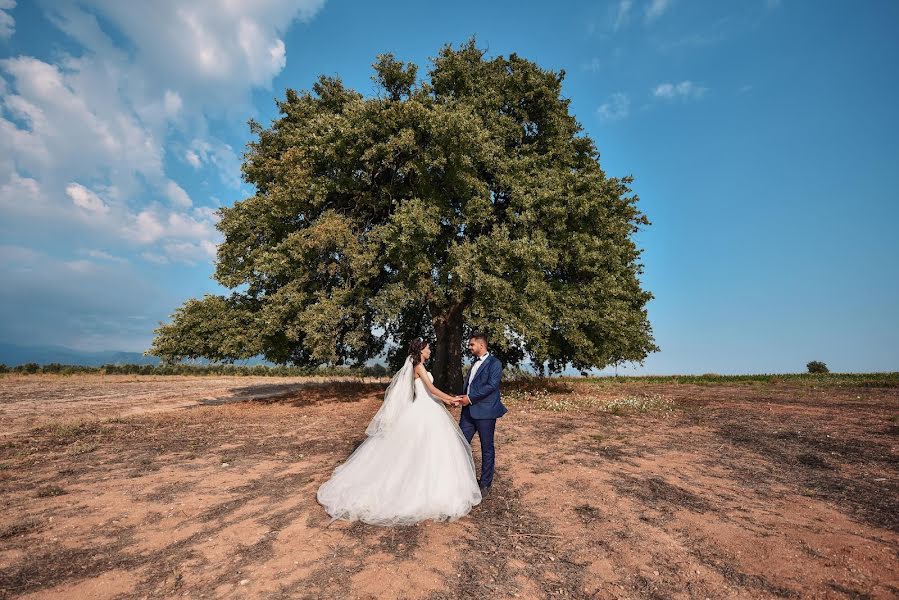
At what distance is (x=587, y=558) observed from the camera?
528 centimetres

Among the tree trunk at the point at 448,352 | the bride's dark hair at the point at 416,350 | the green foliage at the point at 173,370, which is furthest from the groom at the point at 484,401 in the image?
the green foliage at the point at 173,370

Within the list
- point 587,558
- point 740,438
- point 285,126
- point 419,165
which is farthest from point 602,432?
point 285,126

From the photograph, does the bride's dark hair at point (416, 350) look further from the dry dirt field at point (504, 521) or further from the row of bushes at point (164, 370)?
the row of bushes at point (164, 370)

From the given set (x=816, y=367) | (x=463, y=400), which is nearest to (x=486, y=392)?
(x=463, y=400)

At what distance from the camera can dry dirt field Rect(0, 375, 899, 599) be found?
4723 mm

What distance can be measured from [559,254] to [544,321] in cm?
442

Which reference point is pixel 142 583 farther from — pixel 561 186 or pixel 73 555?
pixel 561 186

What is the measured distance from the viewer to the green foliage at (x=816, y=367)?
1764 inches

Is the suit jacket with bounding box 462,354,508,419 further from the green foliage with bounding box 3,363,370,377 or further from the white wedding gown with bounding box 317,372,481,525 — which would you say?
the green foliage with bounding box 3,363,370,377

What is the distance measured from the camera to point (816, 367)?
150ft

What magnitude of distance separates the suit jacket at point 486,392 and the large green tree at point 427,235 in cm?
893

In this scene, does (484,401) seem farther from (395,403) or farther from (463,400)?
(395,403)

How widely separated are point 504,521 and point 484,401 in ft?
6.40

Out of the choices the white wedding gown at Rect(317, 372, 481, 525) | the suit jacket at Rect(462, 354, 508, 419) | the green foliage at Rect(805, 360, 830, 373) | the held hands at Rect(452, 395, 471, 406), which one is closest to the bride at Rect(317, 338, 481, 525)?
the white wedding gown at Rect(317, 372, 481, 525)
